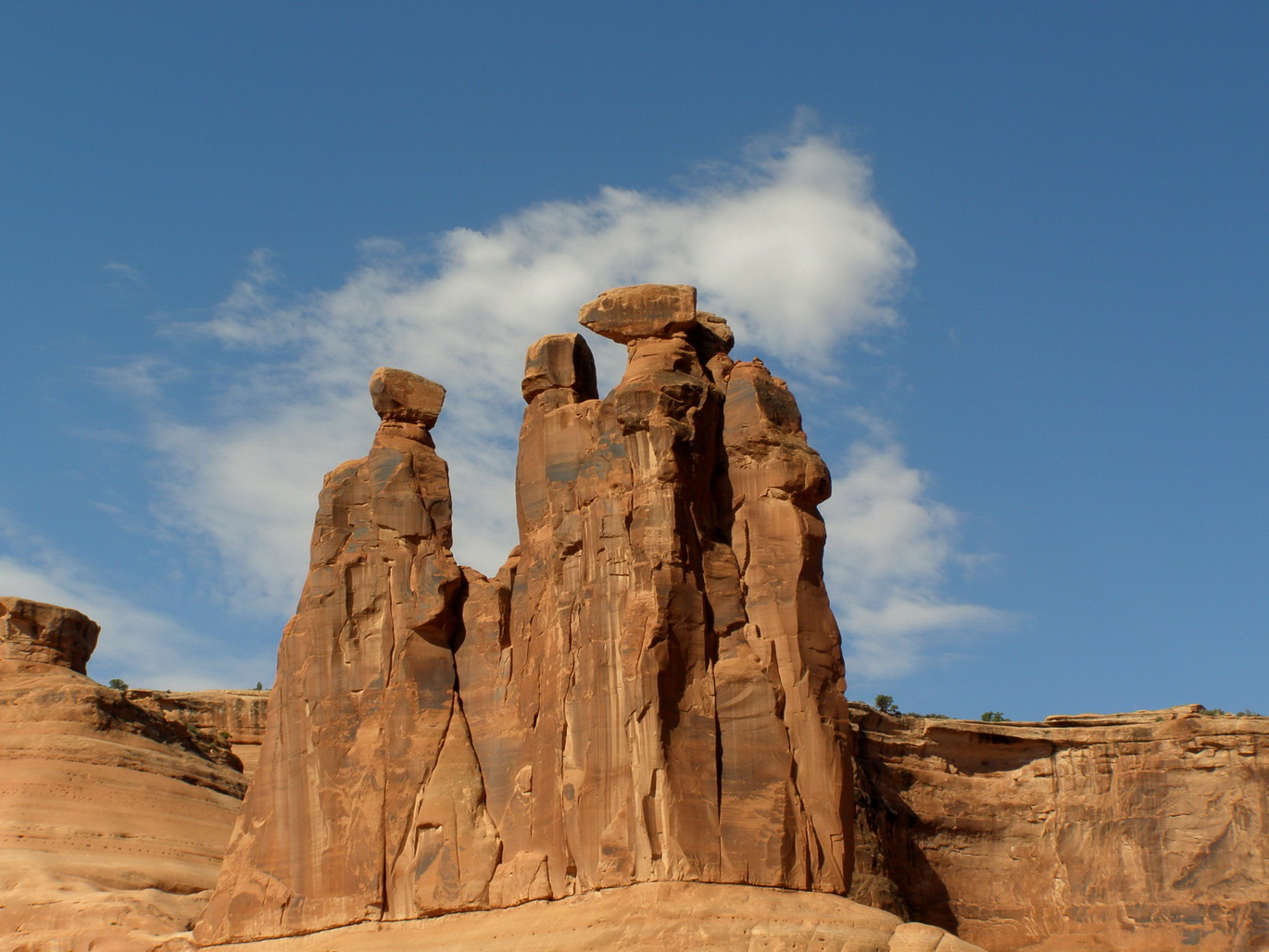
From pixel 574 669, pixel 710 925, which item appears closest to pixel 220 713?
pixel 574 669

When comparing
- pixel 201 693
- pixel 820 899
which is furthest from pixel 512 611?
pixel 201 693

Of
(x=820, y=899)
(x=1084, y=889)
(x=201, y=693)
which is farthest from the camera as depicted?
(x=201, y=693)

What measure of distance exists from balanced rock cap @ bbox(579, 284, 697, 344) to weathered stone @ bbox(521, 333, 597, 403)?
1.20 metres

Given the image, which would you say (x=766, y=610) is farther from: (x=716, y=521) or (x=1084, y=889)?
(x=1084, y=889)

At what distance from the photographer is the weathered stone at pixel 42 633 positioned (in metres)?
58.7

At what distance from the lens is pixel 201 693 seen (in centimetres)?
6669

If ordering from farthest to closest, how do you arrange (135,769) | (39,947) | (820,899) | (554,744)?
(135,769)
(39,947)
(554,744)
(820,899)

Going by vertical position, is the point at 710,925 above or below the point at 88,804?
below

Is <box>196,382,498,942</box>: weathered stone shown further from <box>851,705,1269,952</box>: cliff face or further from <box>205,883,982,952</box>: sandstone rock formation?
<box>851,705,1269,952</box>: cliff face

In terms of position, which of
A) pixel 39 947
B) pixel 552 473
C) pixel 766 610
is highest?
pixel 552 473

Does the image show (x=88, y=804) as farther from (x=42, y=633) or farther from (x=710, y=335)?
(x=710, y=335)

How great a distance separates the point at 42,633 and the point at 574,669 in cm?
2790

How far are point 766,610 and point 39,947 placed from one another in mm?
21693

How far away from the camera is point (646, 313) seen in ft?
139
